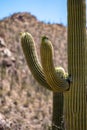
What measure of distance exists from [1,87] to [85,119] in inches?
670

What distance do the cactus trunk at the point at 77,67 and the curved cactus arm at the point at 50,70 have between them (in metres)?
0.23

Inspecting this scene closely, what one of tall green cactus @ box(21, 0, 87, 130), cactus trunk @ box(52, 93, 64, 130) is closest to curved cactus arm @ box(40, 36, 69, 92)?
tall green cactus @ box(21, 0, 87, 130)

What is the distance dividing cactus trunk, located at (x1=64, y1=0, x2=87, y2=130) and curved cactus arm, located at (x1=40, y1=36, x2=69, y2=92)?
0.23 m

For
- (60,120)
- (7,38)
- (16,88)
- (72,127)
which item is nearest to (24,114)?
(16,88)

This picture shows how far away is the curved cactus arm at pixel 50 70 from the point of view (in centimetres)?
906

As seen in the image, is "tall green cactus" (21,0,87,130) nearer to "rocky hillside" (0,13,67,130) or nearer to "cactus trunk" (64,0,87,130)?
"cactus trunk" (64,0,87,130)

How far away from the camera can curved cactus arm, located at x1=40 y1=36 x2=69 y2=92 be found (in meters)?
9.06

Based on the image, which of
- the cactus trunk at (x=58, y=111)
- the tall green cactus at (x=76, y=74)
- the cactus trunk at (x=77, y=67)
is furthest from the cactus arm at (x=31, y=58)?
the cactus trunk at (x=58, y=111)

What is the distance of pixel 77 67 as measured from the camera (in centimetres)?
983

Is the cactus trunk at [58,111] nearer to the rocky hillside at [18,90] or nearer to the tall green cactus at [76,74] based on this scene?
the tall green cactus at [76,74]

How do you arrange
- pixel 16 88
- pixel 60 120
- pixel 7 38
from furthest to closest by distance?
1. pixel 7 38
2. pixel 16 88
3. pixel 60 120

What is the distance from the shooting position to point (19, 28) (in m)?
38.9

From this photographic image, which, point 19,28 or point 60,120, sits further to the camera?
point 19,28

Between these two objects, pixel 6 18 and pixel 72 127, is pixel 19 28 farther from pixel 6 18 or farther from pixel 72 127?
pixel 72 127
